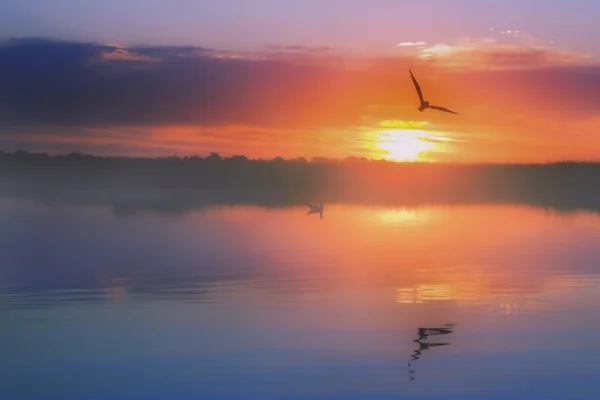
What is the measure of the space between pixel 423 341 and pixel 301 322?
2497mm

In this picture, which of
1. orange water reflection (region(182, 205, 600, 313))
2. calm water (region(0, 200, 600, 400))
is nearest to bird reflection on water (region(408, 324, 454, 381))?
calm water (region(0, 200, 600, 400))

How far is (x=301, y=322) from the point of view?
1675cm

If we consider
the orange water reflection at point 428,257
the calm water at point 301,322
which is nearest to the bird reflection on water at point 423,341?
the calm water at point 301,322

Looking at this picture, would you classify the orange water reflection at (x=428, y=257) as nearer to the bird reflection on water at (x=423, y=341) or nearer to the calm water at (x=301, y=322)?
the calm water at (x=301, y=322)

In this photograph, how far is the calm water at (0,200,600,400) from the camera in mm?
12961

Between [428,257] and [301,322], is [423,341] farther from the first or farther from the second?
[428,257]

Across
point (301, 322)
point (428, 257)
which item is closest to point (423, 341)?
point (301, 322)

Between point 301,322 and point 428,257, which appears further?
point 428,257

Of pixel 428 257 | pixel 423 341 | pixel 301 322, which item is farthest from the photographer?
pixel 428 257

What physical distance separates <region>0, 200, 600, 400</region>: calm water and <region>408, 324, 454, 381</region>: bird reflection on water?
5 cm

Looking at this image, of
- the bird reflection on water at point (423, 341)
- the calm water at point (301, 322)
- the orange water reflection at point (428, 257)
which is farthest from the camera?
the orange water reflection at point (428, 257)

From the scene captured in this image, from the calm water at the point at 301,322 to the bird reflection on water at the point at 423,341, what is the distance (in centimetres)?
5

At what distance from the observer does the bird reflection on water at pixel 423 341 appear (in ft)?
44.5

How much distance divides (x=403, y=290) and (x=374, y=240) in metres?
14.1
